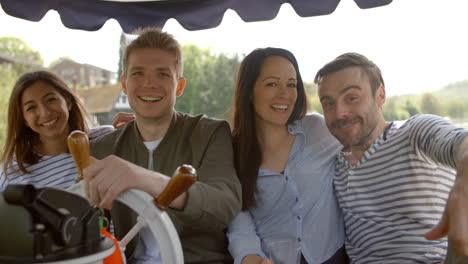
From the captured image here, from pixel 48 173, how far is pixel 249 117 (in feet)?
2.90

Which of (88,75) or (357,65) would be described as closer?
(357,65)

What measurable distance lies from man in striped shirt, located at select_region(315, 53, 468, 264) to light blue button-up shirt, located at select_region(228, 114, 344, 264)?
54mm

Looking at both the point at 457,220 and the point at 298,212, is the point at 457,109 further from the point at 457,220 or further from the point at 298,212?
the point at 457,220

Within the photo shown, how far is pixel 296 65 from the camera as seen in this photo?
1.65 metres

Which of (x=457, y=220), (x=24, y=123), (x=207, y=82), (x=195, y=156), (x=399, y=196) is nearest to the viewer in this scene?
(x=457, y=220)

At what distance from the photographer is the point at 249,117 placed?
163cm

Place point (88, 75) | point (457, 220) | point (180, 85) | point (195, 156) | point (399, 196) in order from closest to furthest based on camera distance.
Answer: point (457, 220) → point (399, 196) → point (195, 156) → point (180, 85) → point (88, 75)

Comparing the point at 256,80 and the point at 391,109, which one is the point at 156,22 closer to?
the point at 256,80

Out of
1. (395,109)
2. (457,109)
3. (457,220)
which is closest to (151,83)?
(457,220)

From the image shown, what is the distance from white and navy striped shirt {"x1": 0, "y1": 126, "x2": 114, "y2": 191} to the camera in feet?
5.56

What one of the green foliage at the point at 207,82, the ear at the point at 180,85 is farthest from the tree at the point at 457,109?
the ear at the point at 180,85

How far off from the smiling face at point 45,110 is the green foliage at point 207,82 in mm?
21420

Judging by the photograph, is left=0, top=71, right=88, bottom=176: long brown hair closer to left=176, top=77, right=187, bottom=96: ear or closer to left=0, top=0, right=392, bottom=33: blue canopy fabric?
left=0, top=0, right=392, bottom=33: blue canopy fabric

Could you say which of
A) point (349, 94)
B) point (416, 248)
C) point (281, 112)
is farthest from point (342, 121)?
point (416, 248)
